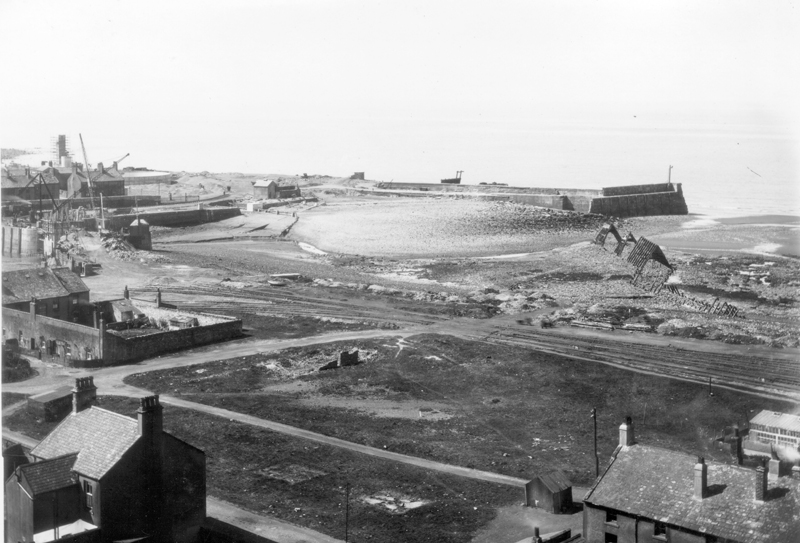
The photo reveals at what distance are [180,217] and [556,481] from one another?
81.3 metres

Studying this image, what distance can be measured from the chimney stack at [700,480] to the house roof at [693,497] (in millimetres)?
160

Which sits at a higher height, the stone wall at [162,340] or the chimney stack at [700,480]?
the chimney stack at [700,480]

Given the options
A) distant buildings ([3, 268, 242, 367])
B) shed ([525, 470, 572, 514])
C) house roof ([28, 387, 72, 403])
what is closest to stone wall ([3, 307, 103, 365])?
distant buildings ([3, 268, 242, 367])

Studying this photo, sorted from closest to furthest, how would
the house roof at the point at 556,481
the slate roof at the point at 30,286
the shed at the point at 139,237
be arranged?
the house roof at the point at 556,481 → the slate roof at the point at 30,286 → the shed at the point at 139,237

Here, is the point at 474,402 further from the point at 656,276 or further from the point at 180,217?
the point at 180,217

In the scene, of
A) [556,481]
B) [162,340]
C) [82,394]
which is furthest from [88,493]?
[162,340]

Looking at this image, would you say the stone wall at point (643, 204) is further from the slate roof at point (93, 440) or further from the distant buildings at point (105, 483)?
the slate roof at point (93, 440)

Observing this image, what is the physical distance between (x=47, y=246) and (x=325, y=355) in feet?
140

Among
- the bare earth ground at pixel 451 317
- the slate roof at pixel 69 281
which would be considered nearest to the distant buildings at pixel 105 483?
the bare earth ground at pixel 451 317

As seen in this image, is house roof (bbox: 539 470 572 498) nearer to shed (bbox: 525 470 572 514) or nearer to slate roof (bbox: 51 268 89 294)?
shed (bbox: 525 470 572 514)

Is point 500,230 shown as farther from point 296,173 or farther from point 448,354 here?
point 296,173

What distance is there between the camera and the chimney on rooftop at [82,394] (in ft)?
94.8

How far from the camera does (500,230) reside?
323 ft

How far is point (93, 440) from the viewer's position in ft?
88.9
